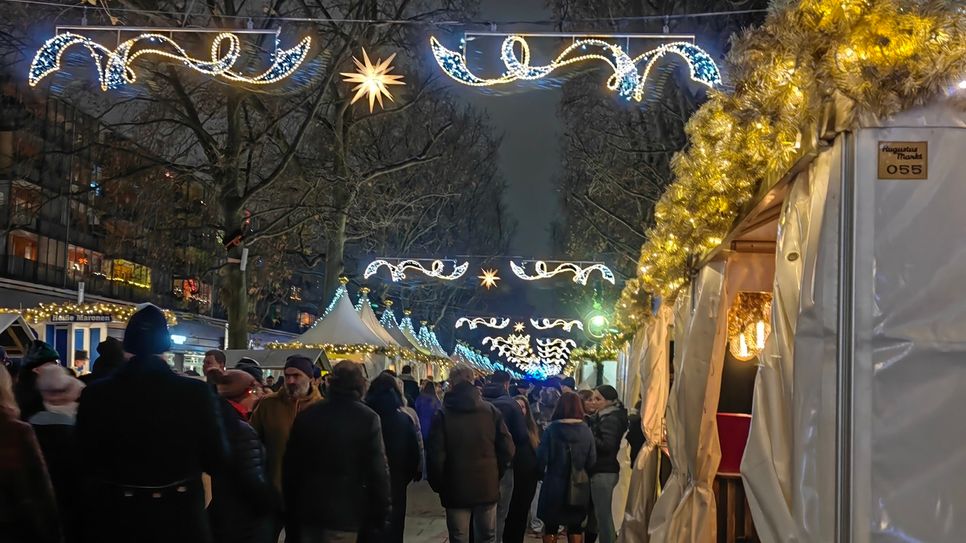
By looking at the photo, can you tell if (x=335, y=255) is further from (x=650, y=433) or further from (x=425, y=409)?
(x=650, y=433)

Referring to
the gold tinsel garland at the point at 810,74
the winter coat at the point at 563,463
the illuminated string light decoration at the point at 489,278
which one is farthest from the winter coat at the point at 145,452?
the illuminated string light decoration at the point at 489,278

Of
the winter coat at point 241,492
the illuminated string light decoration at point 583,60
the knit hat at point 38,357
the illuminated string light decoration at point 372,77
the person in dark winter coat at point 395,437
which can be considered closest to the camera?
the winter coat at point 241,492

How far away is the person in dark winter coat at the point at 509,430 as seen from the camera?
10086 millimetres

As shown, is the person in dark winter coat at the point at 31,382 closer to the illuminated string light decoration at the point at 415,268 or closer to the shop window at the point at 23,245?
the illuminated string light decoration at the point at 415,268

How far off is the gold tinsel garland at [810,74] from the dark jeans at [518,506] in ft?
14.5

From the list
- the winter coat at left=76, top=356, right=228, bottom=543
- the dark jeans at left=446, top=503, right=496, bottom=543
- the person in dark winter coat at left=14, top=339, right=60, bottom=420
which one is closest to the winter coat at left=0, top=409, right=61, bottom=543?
the winter coat at left=76, top=356, right=228, bottom=543

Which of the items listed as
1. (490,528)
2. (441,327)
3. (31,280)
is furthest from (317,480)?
(441,327)

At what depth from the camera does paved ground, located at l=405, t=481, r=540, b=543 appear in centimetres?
1238

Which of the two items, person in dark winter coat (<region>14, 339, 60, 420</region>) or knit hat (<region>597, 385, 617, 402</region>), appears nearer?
person in dark winter coat (<region>14, 339, 60, 420</region>)

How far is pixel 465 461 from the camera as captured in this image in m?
8.48

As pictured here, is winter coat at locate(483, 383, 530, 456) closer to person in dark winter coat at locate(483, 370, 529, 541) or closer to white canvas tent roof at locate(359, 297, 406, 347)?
person in dark winter coat at locate(483, 370, 529, 541)

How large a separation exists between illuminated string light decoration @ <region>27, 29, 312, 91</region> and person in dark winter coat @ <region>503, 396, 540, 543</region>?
4.50 meters

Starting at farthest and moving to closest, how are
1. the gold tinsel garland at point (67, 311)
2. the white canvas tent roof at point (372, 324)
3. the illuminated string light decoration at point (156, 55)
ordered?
→ the white canvas tent roof at point (372, 324) < the gold tinsel garland at point (67, 311) < the illuminated string light decoration at point (156, 55)

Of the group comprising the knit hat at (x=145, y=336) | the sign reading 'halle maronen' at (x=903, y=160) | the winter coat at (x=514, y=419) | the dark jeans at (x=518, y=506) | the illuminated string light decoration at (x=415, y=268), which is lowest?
the dark jeans at (x=518, y=506)
